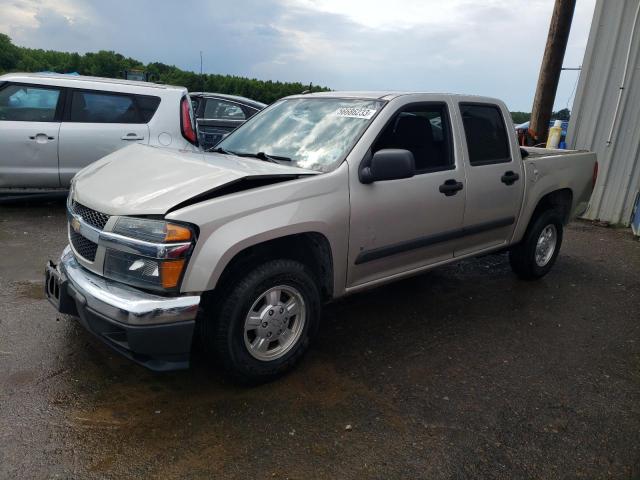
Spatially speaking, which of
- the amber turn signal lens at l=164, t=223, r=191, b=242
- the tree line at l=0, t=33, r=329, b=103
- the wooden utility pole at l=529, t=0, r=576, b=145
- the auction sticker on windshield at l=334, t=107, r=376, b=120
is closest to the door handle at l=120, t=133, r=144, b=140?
the auction sticker on windshield at l=334, t=107, r=376, b=120

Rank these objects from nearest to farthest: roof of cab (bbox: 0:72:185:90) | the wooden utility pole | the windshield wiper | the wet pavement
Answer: the wet pavement → the windshield wiper → roof of cab (bbox: 0:72:185:90) → the wooden utility pole

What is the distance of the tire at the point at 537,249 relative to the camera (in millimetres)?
5137

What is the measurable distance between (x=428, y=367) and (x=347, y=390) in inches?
26.6

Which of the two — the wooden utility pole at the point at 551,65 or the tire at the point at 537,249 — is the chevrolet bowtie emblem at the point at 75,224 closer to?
the tire at the point at 537,249

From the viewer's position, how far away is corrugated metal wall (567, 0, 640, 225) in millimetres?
7828

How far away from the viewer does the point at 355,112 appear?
3.72 m

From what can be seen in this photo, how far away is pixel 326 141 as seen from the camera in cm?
360

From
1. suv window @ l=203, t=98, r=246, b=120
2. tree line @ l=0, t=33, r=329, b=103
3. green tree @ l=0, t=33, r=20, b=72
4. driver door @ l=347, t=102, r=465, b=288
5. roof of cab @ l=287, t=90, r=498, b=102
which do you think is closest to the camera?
driver door @ l=347, t=102, r=465, b=288

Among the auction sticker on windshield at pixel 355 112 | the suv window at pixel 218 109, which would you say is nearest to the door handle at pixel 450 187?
the auction sticker on windshield at pixel 355 112

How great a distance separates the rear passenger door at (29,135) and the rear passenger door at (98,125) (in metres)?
0.13

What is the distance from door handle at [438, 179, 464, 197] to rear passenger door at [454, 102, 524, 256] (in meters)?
0.15

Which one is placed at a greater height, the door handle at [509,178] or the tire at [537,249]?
the door handle at [509,178]

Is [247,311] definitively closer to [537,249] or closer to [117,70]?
[537,249]

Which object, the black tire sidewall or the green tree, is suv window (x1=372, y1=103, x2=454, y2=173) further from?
the green tree
